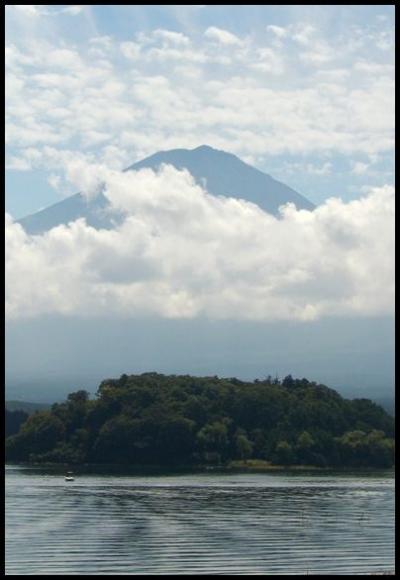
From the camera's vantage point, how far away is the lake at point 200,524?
14.6 metres

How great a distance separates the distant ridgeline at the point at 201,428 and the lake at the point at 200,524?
2402mm

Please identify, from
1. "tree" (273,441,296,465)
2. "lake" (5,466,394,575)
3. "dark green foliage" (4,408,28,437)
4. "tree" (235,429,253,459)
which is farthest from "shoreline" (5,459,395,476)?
"dark green foliage" (4,408,28,437)

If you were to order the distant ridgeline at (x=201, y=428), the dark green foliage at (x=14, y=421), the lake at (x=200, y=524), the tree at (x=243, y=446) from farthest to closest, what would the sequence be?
the dark green foliage at (x=14, y=421), the tree at (x=243, y=446), the distant ridgeline at (x=201, y=428), the lake at (x=200, y=524)

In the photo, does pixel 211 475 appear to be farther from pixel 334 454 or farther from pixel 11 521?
pixel 11 521

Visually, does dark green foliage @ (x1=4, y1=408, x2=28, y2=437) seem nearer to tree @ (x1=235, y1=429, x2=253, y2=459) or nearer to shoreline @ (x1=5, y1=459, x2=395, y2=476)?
shoreline @ (x1=5, y1=459, x2=395, y2=476)

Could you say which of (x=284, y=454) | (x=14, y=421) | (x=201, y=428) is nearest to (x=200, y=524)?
(x=284, y=454)

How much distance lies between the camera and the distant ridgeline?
116 feet

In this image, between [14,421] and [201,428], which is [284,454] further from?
[14,421]

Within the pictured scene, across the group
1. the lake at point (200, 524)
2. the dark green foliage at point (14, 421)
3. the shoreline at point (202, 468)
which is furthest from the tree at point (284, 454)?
the dark green foliage at point (14, 421)

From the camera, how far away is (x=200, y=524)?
20.5 m

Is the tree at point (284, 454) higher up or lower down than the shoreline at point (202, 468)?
higher up

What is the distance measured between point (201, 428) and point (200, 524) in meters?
15.6

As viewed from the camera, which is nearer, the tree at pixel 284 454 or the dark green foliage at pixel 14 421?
the tree at pixel 284 454

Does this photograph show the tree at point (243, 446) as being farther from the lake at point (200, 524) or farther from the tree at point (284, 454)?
the lake at point (200, 524)
